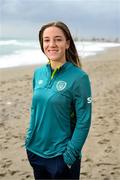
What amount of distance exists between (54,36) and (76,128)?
2.25 ft

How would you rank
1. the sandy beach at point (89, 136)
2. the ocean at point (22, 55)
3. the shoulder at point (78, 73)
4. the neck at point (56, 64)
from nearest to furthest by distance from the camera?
the shoulder at point (78, 73), the neck at point (56, 64), the sandy beach at point (89, 136), the ocean at point (22, 55)

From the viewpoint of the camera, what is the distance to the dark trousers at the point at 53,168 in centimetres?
264

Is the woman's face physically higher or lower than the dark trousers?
higher

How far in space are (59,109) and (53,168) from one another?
0.45 m

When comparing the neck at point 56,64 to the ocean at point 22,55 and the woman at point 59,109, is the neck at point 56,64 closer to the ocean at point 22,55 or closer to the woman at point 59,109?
the woman at point 59,109

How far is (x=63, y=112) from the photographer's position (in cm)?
258

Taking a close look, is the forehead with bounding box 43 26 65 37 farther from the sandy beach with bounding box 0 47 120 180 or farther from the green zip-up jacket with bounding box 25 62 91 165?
the sandy beach with bounding box 0 47 120 180

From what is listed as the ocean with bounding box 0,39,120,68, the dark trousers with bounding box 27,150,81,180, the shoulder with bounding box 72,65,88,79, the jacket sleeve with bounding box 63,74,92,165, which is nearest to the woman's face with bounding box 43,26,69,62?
the shoulder with bounding box 72,65,88,79

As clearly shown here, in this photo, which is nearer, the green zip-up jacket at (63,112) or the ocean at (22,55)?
the green zip-up jacket at (63,112)

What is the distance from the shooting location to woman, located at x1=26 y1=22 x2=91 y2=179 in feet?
8.42

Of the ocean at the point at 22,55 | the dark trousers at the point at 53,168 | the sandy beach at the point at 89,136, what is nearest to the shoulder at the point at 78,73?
the dark trousers at the point at 53,168

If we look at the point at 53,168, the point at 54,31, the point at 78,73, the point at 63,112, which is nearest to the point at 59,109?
the point at 63,112

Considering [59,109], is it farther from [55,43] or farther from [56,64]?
[55,43]

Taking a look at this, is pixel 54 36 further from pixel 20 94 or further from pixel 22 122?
pixel 20 94
